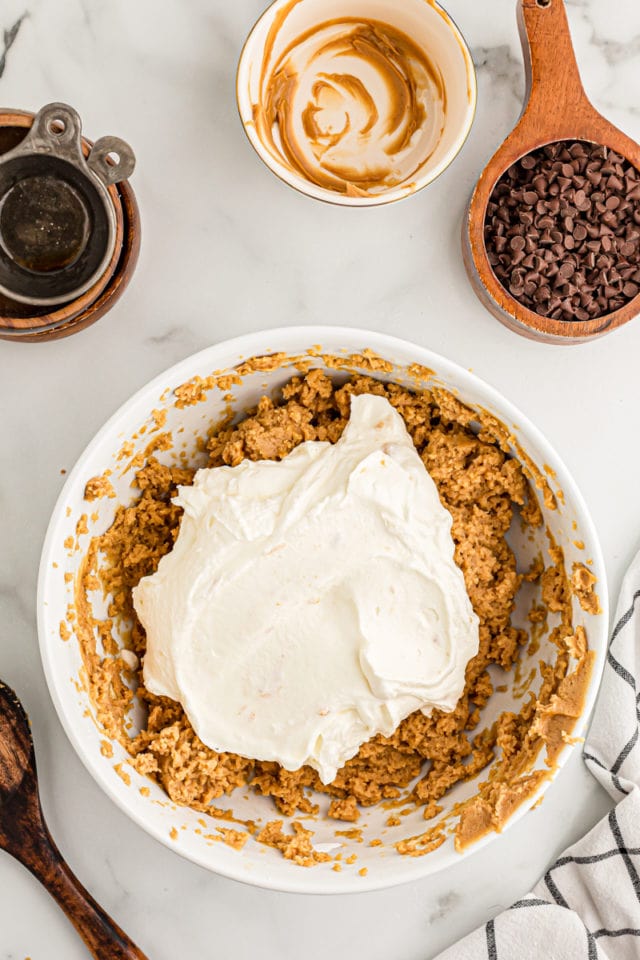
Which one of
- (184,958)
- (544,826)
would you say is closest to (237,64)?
(544,826)

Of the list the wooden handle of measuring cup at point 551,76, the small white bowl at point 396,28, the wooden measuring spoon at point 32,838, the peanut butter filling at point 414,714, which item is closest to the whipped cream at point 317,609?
the peanut butter filling at point 414,714

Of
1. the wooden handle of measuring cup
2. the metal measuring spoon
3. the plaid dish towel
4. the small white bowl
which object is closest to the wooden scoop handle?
the plaid dish towel

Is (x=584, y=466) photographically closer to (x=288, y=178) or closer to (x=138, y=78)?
(x=288, y=178)

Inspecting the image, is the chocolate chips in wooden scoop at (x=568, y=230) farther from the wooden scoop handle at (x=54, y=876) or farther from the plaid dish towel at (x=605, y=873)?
the wooden scoop handle at (x=54, y=876)

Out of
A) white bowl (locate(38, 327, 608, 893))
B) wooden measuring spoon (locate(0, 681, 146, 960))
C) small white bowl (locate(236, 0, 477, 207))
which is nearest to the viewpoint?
white bowl (locate(38, 327, 608, 893))

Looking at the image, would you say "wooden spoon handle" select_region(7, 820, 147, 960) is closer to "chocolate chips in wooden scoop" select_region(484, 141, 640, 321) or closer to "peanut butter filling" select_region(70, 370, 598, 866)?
"peanut butter filling" select_region(70, 370, 598, 866)

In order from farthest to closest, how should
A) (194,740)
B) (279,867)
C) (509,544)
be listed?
1. (509,544)
2. (194,740)
3. (279,867)

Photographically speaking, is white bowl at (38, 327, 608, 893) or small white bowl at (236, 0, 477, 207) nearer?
white bowl at (38, 327, 608, 893)
